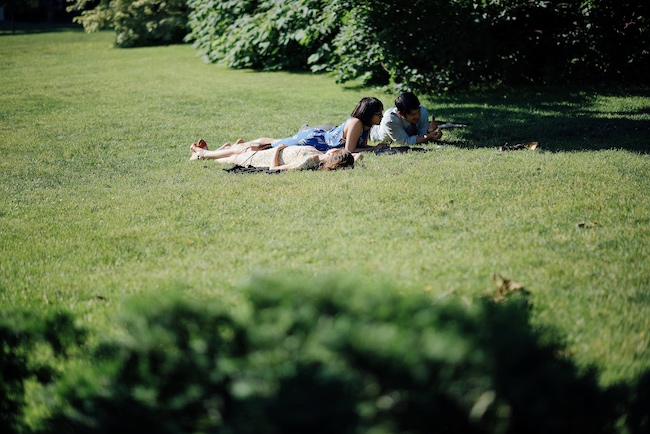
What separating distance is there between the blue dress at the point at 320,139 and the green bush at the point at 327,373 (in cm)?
620

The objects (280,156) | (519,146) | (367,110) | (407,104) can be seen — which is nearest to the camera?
(280,156)

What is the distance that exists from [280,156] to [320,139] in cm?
91

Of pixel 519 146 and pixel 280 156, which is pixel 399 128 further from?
pixel 280 156

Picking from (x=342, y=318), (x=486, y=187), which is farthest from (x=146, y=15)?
(x=342, y=318)

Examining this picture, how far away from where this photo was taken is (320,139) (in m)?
8.70

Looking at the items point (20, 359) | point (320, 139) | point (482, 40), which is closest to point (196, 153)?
point (320, 139)

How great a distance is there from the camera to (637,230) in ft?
16.5

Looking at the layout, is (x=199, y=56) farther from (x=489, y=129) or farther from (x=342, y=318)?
(x=342, y=318)

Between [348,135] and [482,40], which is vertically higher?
[482,40]

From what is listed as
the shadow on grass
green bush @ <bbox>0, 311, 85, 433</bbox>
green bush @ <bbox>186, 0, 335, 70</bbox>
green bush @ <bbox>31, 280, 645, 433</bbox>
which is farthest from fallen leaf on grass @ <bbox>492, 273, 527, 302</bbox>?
green bush @ <bbox>186, 0, 335, 70</bbox>

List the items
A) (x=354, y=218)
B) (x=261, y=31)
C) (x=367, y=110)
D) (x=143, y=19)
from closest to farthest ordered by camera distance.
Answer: (x=354, y=218) < (x=367, y=110) < (x=261, y=31) < (x=143, y=19)

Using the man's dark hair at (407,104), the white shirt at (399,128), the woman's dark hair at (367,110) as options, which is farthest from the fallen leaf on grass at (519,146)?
the woman's dark hair at (367,110)

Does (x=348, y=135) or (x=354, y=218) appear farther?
(x=348, y=135)

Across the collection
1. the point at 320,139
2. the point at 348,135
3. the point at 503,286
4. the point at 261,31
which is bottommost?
the point at 503,286
